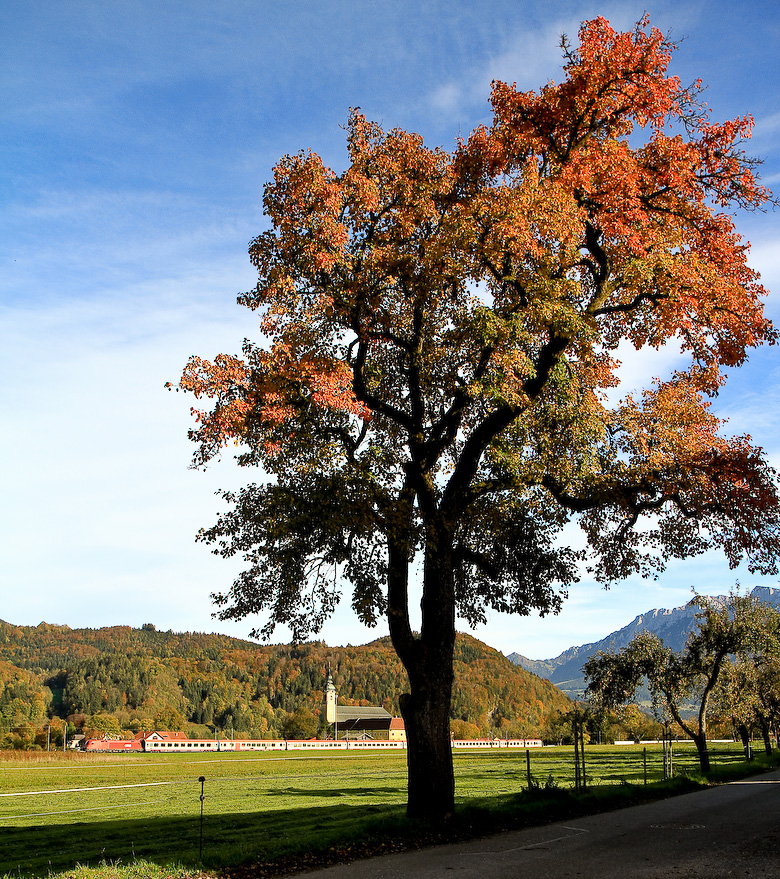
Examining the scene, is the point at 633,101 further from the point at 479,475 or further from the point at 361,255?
the point at 479,475

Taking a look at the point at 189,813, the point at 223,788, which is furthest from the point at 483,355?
the point at 223,788

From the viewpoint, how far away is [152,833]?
22.2 m

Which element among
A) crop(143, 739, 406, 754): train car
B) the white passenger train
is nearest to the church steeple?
the white passenger train

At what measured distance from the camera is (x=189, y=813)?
2958cm

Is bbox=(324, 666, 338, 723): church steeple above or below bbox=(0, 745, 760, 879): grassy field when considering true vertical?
below

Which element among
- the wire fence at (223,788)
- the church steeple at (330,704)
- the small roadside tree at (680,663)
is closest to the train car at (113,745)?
the wire fence at (223,788)

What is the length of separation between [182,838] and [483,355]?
15937mm

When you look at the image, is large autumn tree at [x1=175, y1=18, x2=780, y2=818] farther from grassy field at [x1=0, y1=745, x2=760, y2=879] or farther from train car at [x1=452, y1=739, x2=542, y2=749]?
train car at [x1=452, y1=739, x2=542, y2=749]

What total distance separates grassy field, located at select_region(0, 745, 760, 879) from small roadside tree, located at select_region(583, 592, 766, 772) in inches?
153

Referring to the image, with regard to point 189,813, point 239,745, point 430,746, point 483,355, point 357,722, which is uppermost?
point 483,355

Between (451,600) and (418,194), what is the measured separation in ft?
28.4

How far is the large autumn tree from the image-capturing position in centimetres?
1445

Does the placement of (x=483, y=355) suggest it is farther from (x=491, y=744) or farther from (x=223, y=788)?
(x=491, y=744)

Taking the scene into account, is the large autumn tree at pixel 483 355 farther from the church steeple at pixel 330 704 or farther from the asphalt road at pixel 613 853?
the church steeple at pixel 330 704
